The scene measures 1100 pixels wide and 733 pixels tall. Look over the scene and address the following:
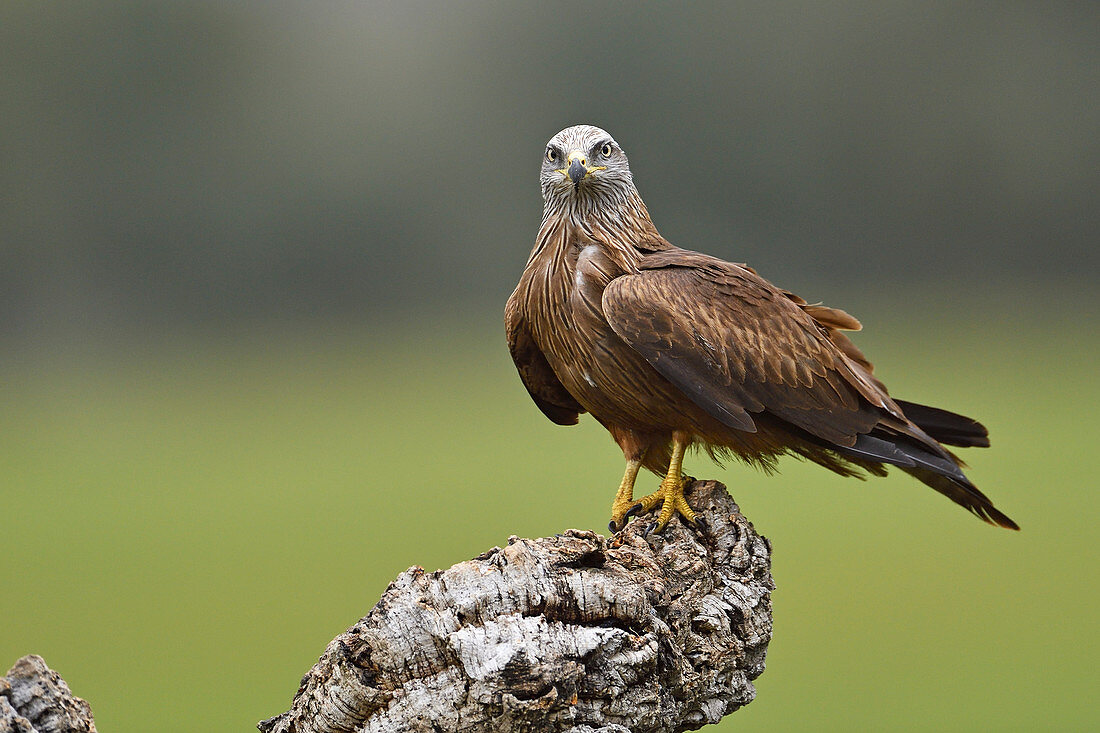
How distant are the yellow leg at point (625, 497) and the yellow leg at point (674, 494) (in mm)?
107

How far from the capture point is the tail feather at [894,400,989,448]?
3213 millimetres

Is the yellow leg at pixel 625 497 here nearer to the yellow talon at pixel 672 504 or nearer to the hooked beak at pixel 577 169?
the yellow talon at pixel 672 504

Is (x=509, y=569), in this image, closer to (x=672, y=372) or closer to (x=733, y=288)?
(x=672, y=372)

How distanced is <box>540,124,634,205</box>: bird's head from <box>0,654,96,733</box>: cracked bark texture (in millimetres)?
1788

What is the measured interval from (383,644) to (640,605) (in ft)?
1.99

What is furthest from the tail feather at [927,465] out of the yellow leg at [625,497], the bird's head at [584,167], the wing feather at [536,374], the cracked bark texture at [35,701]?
the cracked bark texture at [35,701]

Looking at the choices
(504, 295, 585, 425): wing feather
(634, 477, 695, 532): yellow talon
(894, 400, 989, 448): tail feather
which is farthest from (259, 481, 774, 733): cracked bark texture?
(894, 400, 989, 448): tail feather

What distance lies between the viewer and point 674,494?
2.98 m

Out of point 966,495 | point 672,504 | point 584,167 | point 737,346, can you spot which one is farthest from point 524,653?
point 966,495

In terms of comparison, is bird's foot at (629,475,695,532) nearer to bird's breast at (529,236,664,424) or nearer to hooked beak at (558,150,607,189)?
bird's breast at (529,236,664,424)

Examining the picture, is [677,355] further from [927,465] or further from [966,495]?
[966,495]

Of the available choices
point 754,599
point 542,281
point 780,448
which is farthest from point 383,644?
point 780,448

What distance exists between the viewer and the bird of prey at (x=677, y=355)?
2.83 metres

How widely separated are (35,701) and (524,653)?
0.97m
